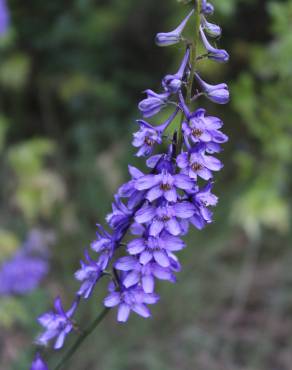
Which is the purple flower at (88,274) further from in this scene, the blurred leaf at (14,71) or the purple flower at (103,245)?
the blurred leaf at (14,71)

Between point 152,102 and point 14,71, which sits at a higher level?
point 14,71

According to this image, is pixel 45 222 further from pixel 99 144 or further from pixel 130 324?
pixel 130 324

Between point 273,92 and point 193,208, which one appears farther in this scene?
point 273,92

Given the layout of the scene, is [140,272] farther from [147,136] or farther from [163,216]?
[147,136]

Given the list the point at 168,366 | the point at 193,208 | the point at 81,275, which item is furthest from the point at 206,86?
the point at 168,366

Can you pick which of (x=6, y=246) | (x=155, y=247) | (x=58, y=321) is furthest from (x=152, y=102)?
(x=6, y=246)

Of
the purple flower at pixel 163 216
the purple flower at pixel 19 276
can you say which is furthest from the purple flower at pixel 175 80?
the purple flower at pixel 19 276
